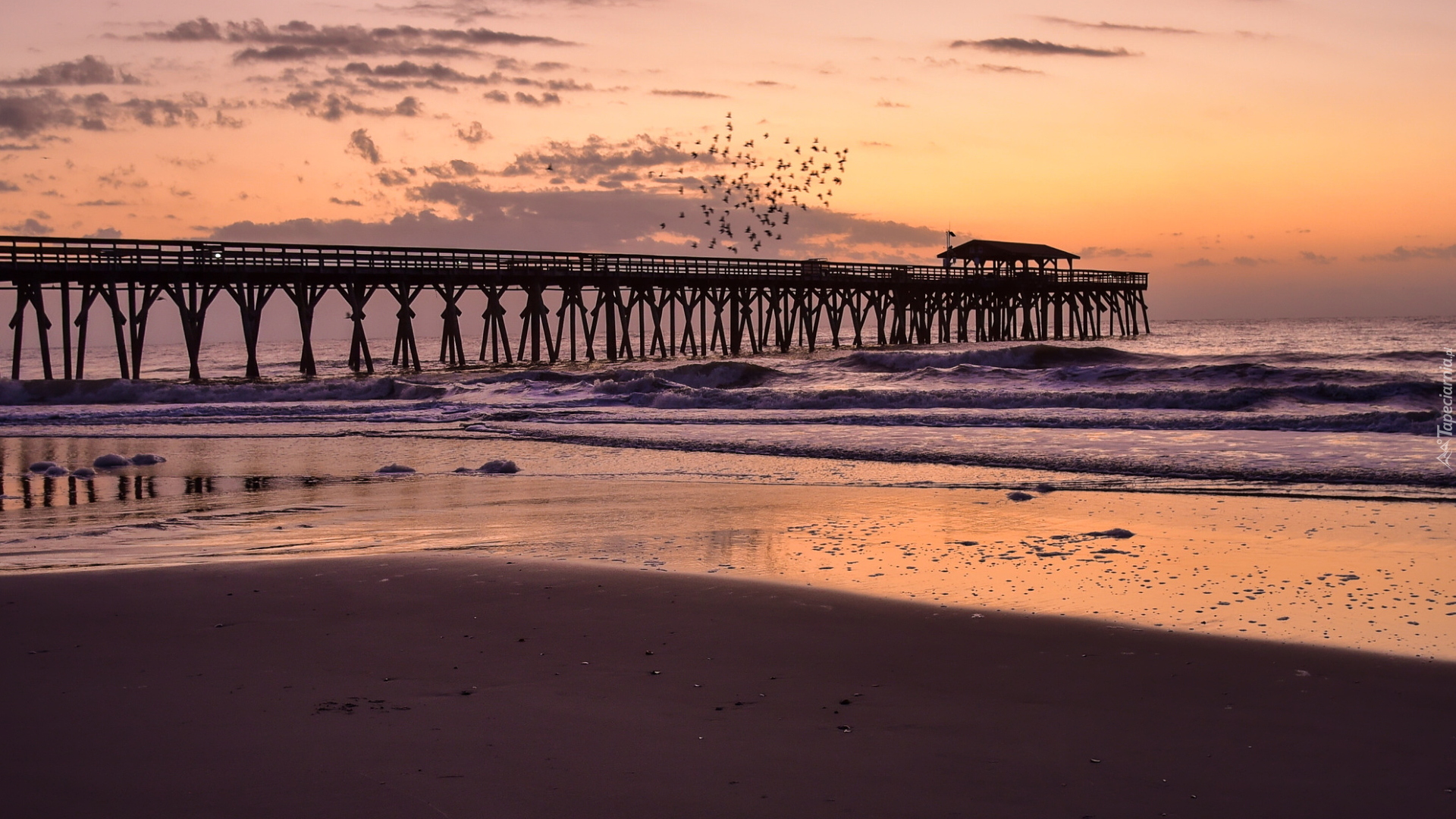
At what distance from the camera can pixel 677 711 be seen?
392 centimetres

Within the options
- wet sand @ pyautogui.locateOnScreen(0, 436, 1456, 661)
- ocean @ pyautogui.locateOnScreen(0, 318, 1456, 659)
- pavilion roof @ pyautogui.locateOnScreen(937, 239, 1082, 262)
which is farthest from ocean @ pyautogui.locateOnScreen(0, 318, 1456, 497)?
pavilion roof @ pyautogui.locateOnScreen(937, 239, 1082, 262)

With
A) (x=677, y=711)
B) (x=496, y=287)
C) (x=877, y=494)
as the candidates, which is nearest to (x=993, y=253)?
(x=496, y=287)

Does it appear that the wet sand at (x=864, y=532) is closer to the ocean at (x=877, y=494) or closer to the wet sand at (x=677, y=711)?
the ocean at (x=877, y=494)

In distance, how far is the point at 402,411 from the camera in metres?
22.2

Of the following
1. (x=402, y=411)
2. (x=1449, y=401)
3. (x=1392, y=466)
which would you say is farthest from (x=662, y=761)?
(x=402, y=411)

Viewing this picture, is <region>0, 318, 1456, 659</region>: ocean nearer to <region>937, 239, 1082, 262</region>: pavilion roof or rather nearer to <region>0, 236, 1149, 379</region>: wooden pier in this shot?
<region>0, 236, 1149, 379</region>: wooden pier

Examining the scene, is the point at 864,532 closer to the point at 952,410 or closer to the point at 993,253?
the point at 952,410

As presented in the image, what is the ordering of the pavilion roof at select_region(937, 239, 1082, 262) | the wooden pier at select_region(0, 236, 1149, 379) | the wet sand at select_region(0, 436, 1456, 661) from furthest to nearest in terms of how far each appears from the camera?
the pavilion roof at select_region(937, 239, 1082, 262) < the wooden pier at select_region(0, 236, 1149, 379) < the wet sand at select_region(0, 436, 1456, 661)

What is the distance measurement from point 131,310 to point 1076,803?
97.3ft

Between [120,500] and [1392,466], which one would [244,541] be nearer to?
[120,500]

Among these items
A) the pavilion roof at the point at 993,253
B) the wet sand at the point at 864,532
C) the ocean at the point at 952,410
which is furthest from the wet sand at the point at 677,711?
the pavilion roof at the point at 993,253

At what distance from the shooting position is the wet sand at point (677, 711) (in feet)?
10.6

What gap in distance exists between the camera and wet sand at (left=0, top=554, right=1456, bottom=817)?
3.23m

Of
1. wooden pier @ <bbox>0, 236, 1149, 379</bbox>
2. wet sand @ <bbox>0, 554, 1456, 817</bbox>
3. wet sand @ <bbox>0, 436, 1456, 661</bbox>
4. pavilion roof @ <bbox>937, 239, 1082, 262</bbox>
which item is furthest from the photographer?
pavilion roof @ <bbox>937, 239, 1082, 262</bbox>
